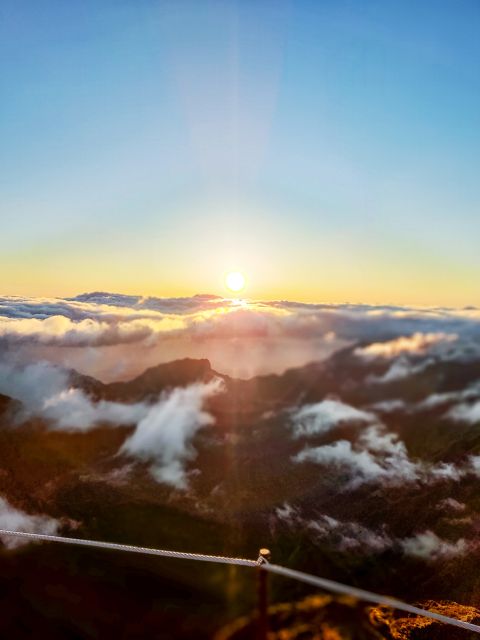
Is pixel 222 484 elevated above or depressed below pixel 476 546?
above

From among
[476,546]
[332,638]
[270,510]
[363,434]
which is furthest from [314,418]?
[476,546]

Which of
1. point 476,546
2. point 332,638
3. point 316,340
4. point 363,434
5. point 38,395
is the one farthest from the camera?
point 476,546

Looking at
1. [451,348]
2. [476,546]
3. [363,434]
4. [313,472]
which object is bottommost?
[476,546]

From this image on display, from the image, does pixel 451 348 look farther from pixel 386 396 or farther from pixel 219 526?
pixel 219 526

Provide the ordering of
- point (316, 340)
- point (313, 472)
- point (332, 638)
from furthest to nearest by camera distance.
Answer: point (313, 472)
point (316, 340)
point (332, 638)

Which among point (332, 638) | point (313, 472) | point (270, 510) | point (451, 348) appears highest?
point (451, 348)

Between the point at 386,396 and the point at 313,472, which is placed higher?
the point at 386,396

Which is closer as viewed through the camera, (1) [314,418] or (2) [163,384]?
(1) [314,418]

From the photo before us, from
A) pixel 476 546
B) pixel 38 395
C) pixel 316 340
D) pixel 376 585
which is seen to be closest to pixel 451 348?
pixel 316 340

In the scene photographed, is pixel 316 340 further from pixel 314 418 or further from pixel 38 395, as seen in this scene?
pixel 38 395
